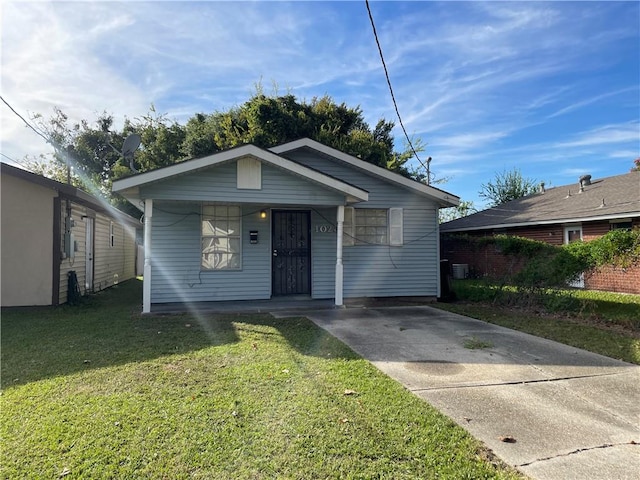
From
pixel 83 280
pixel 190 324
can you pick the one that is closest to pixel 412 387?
pixel 190 324

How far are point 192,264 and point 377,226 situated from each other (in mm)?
4774

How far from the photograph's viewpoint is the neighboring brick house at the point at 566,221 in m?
11.1

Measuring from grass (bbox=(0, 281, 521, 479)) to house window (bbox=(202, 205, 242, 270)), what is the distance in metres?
3.35

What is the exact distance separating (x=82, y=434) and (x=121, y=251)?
45.9 feet

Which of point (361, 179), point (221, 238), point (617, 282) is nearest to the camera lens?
point (221, 238)

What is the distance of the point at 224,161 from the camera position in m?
7.38

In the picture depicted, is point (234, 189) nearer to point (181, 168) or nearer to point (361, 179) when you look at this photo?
point (181, 168)

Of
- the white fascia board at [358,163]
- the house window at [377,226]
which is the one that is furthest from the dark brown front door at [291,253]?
the white fascia board at [358,163]

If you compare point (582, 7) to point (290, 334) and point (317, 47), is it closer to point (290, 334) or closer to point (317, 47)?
point (317, 47)

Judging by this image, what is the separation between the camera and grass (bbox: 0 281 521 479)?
2.39 metres

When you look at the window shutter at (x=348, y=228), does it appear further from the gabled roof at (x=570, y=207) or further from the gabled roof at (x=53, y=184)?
the gabled roof at (x=570, y=207)

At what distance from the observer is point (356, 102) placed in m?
23.0

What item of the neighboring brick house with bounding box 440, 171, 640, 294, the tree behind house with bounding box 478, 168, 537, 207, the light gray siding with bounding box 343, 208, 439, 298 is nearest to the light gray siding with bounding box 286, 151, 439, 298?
the light gray siding with bounding box 343, 208, 439, 298

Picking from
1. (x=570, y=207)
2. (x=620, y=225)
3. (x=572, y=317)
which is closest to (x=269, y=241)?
(x=572, y=317)
